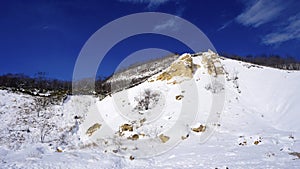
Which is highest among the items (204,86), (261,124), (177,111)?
(204,86)

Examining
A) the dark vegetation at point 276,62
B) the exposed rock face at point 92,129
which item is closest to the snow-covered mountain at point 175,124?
the exposed rock face at point 92,129

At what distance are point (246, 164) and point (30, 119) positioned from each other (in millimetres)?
20944

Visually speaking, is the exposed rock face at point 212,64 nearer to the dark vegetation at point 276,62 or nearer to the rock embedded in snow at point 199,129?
the rock embedded in snow at point 199,129

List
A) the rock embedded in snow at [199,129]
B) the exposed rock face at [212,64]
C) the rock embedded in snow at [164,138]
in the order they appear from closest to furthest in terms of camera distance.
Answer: the rock embedded in snow at [164,138] < the rock embedded in snow at [199,129] < the exposed rock face at [212,64]

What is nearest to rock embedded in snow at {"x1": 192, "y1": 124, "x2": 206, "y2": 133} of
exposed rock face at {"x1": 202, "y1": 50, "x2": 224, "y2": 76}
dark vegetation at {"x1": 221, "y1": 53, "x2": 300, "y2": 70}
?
exposed rock face at {"x1": 202, "y1": 50, "x2": 224, "y2": 76}

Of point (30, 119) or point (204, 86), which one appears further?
point (204, 86)

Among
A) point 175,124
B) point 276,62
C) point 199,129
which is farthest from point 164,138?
point 276,62

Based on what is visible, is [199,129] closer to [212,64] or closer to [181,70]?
[181,70]

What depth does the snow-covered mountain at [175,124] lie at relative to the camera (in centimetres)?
1190

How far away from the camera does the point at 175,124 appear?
18.0 m

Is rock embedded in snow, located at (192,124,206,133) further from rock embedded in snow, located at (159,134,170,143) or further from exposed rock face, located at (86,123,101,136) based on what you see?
exposed rock face, located at (86,123,101,136)

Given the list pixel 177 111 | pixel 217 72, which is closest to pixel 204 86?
pixel 217 72

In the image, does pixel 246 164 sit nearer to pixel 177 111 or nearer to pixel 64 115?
pixel 177 111

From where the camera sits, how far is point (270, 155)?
36.9 ft
